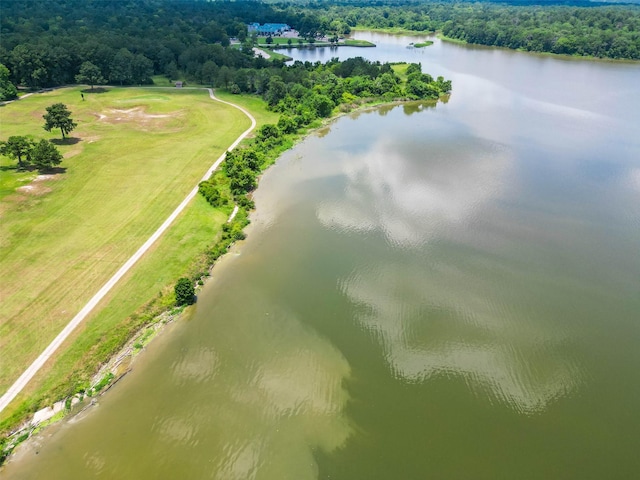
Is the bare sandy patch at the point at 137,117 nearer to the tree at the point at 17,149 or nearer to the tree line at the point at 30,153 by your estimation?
the tree line at the point at 30,153

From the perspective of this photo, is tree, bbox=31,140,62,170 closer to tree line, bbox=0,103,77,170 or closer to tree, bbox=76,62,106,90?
tree line, bbox=0,103,77,170

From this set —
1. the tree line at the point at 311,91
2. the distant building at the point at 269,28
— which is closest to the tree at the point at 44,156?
the tree line at the point at 311,91

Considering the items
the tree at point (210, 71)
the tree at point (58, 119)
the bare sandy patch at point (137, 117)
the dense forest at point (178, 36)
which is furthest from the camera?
the tree at point (210, 71)

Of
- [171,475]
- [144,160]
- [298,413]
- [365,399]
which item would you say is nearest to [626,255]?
[365,399]

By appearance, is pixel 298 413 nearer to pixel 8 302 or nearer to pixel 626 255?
pixel 8 302

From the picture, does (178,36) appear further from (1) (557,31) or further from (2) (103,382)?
(1) (557,31)

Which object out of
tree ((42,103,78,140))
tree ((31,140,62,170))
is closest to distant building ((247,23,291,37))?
tree ((42,103,78,140))

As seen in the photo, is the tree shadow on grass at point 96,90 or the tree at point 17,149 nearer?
the tree at point 17,149

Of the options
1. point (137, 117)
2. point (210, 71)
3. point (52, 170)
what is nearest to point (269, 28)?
point (210, 71)
